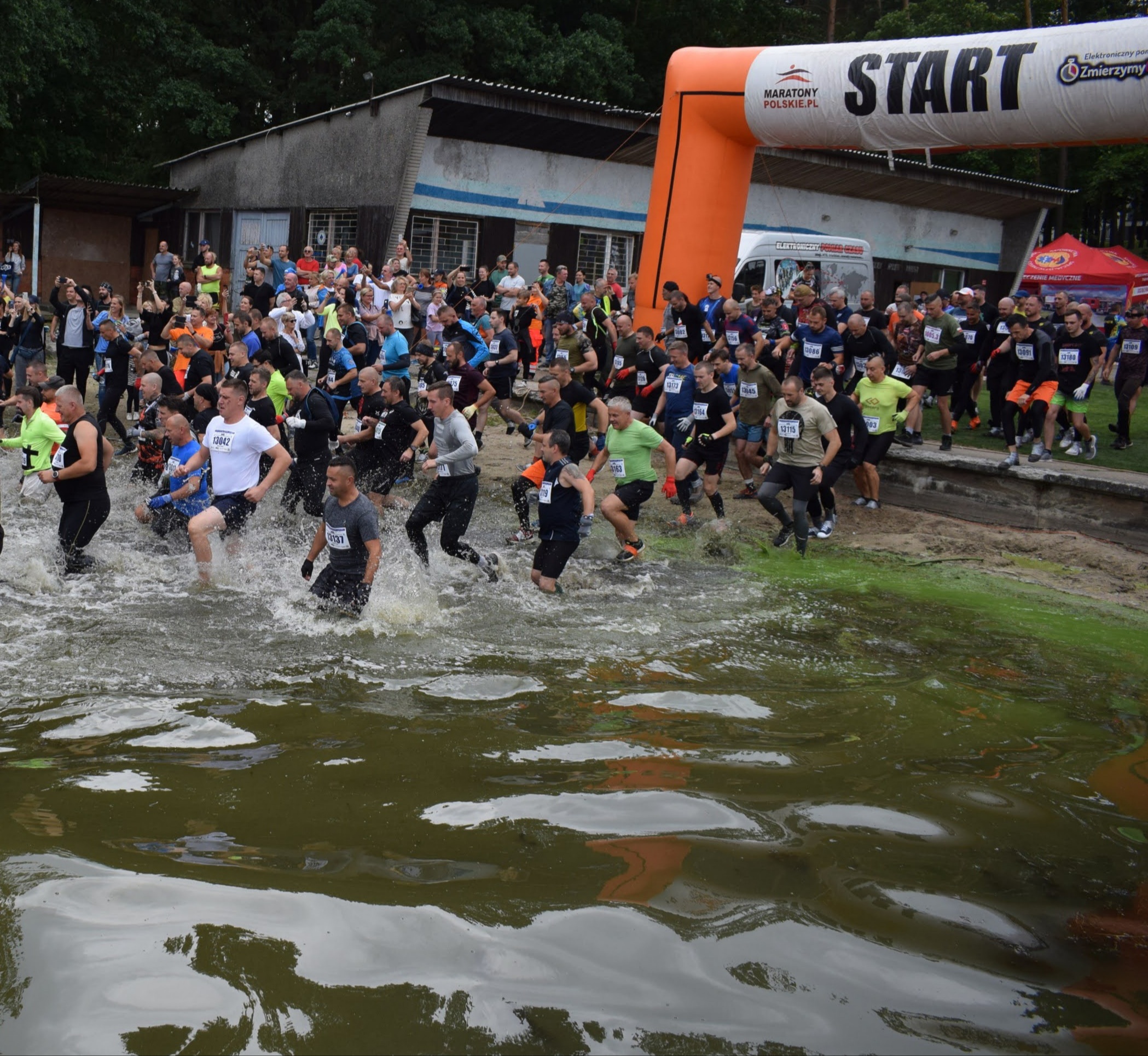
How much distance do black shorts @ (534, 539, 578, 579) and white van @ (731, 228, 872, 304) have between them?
9.15 meters

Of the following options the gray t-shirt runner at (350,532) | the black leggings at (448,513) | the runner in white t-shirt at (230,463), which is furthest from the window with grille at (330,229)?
the gray t-shirt runner at (350,532)

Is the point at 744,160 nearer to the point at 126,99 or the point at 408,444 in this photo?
the point at 408,444

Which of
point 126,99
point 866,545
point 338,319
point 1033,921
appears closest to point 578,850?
point 1033,921

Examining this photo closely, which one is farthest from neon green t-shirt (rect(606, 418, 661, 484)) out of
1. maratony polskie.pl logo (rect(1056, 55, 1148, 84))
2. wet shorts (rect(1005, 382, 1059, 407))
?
maratony polskie.pl logo (rect(1056, 55, 1148, 84))

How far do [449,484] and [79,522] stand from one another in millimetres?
2943

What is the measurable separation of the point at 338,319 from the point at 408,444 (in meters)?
4.31

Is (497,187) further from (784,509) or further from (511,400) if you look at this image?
(784,509)

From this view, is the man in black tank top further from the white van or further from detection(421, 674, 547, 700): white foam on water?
the white van

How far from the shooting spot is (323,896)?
429cm

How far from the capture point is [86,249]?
2747 cm

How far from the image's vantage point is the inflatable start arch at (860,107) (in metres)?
11.0

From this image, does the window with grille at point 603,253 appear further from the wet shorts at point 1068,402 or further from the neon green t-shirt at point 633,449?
the neon green t-shirt at point 633,449

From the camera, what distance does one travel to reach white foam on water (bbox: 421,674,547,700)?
671 centimetres

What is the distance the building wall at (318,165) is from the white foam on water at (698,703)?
1591 centimetres
